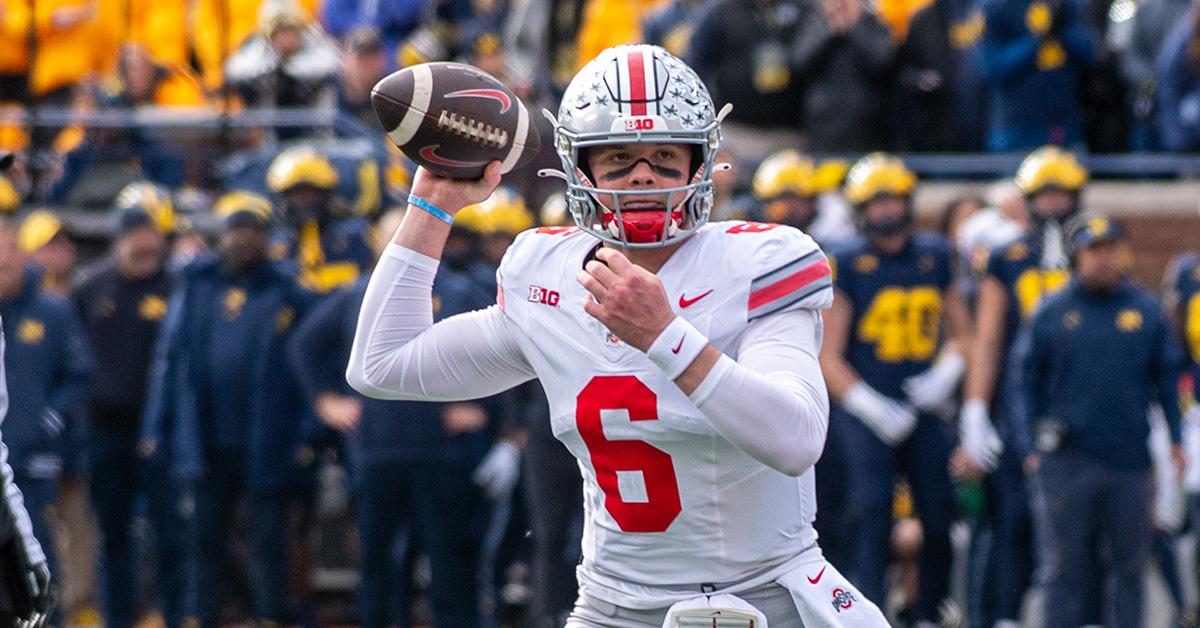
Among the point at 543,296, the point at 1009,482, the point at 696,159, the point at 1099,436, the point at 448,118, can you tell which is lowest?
the point at 1009,482

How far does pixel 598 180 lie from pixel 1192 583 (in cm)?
606

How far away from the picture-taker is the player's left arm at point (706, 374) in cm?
362

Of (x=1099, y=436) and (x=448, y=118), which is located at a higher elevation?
(x=448, y=118)

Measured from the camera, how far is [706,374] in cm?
362

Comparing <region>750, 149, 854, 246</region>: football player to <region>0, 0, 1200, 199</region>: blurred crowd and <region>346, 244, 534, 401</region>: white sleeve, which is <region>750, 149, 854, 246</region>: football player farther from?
<region>346, 244, 534, 401</region>: white sleeve

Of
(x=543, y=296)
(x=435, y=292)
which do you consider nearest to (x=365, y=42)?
(x=435, y=292)

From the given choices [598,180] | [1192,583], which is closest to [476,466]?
[1192,583]

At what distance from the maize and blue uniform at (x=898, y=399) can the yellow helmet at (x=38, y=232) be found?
13.0 ft

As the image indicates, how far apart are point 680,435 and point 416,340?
603 millimetres

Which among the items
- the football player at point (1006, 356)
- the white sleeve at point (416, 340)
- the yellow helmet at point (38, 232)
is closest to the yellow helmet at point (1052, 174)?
the football player at point (1006, 356)

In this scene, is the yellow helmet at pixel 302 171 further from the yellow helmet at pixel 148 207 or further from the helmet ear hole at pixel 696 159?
the helmet ear hole at pixel 696 159

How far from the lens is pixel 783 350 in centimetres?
383

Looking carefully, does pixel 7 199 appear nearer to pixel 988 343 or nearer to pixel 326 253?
pixel 326 253

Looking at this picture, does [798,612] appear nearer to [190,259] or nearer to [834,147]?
[190,259]
